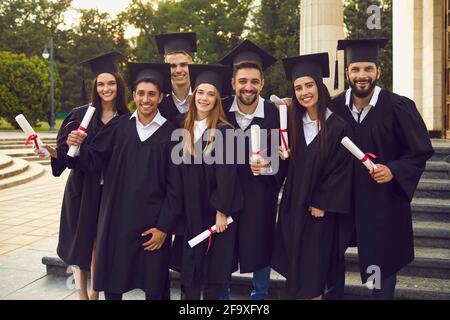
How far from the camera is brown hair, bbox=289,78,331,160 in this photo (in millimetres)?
2861

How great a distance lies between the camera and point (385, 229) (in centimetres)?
297

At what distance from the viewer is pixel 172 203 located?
297cm

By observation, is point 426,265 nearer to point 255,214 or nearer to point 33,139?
point 255,214

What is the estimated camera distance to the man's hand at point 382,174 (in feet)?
9.11

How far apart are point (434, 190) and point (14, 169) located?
37.8 feet

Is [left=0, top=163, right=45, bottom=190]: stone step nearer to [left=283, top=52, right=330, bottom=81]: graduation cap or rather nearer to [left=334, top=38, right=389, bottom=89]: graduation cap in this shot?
[left=283, top=52, right=330, bottom=81]: graduation cap

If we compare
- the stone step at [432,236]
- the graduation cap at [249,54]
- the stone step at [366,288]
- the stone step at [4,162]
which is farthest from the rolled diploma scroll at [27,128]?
the stone step at [4,162]

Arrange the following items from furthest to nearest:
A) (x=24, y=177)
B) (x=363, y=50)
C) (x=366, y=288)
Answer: (x=24, y=177) → (x=366, y=288) → (x=363, y=50)

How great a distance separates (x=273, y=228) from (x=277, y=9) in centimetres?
3420

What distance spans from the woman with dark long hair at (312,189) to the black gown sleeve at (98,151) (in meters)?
1.32

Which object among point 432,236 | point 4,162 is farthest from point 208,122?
point 4,162

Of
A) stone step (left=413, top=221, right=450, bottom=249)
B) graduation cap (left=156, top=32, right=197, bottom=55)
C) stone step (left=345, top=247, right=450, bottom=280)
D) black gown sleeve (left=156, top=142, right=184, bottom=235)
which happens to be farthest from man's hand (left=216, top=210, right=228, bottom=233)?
stone step (left=413, top=221, right=450, bottom=249)

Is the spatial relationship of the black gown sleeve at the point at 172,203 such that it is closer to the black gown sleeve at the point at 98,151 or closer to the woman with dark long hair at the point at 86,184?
the black gown sleeve at the point at 98,151
